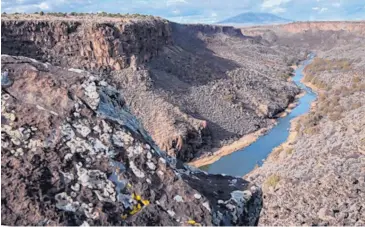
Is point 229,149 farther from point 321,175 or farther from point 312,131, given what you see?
point 321,175

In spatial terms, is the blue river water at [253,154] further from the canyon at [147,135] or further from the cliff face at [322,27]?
the cliff face at [322,27]

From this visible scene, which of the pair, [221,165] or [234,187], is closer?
[234,187]

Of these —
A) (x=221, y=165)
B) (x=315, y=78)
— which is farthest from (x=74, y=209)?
(x=315, y=78)

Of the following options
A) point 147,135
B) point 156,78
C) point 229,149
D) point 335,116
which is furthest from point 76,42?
point 147,135

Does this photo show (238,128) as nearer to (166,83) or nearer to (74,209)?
(166,83)

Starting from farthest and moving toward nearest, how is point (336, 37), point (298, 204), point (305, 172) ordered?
point (336, 37) < point (305, 172) < point (298, 204)

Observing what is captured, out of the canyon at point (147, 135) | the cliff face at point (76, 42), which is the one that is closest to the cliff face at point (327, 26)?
the canyon at point (147, 135)

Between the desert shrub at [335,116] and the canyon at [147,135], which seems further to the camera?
the desert shrub at [335,116]

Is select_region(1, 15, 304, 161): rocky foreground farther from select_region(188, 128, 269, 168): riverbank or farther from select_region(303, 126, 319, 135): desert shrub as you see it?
select_region(303, 126, 319, 135): desert shrub
